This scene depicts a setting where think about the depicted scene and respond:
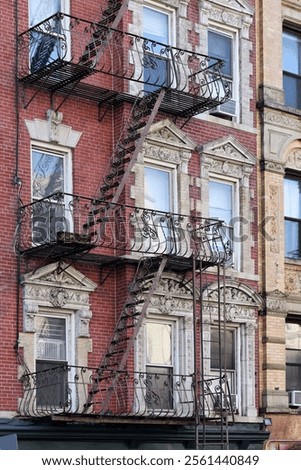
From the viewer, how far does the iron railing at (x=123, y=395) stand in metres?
18.0

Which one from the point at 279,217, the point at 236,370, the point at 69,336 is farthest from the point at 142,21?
the point at 236,370

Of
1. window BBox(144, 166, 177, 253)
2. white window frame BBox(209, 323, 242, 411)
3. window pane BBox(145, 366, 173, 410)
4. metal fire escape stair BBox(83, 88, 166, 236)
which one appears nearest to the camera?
metal fire escape stair BBox(83, 88, 166, 236)

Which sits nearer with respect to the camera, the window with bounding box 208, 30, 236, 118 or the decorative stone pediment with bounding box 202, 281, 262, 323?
the decorative stone pediment with bounding box 202, 281, 262, 323

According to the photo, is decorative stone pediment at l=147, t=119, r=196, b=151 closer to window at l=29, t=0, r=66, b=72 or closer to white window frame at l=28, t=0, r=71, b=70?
white window frame at l=28, t=0, r=71, b=70

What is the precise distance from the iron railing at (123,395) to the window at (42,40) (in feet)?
17.7

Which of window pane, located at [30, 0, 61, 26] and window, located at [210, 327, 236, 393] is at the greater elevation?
window pane, located at [30, 0, 61, 26]

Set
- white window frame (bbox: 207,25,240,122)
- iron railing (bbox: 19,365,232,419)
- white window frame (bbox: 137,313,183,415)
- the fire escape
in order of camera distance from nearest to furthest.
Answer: iron railing (bbox: 19,365,232,419) < the fire escape < white window frame (bbox: 137,313,183,415) < white window frame (bbox: 207,25,240,122)

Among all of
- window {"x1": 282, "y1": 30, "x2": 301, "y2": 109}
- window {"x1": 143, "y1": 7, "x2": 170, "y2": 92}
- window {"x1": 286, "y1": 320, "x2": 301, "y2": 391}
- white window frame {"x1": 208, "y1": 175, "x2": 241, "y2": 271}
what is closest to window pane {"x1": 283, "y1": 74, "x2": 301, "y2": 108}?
window {"x1": 282, "y1": 30, "x2": 301, "y2": 109}

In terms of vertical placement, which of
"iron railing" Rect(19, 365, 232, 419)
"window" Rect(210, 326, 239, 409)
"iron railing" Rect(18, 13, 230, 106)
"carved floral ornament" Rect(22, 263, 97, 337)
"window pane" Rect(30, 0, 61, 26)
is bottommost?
"iron railing" Rect(19, 365, 232, 419)

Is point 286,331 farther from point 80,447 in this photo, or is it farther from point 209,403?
point 80,447

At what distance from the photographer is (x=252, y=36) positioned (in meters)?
23.0

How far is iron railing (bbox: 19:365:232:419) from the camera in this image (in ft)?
59.2

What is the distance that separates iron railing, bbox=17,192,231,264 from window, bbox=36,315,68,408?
1498 millimetres

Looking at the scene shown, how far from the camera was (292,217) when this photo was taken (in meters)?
23.5
